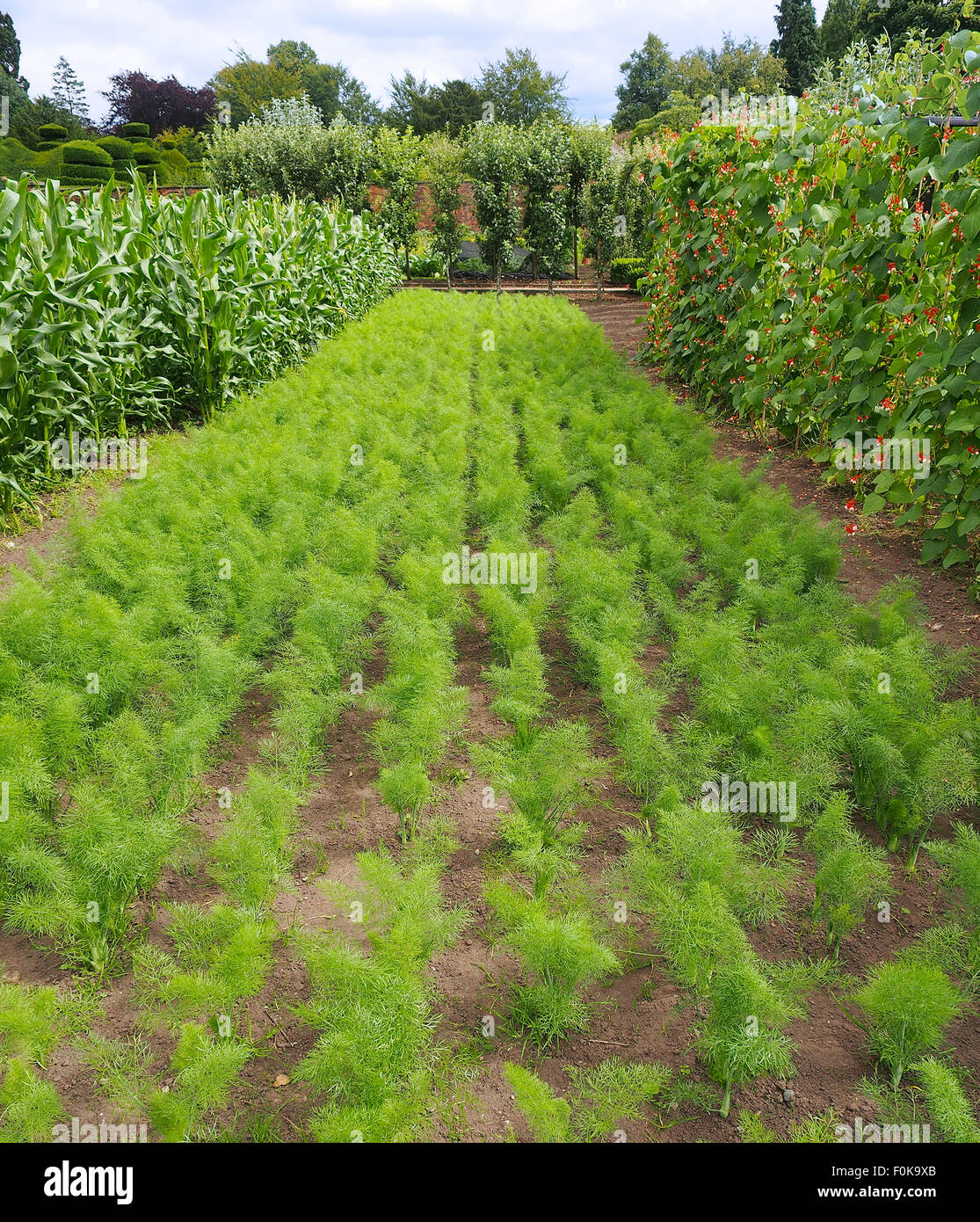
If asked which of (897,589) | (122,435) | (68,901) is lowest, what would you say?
(68,901)

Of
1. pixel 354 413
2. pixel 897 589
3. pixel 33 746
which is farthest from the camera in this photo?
pixel 354 413

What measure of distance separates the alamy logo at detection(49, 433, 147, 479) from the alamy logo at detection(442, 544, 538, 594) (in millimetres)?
2877

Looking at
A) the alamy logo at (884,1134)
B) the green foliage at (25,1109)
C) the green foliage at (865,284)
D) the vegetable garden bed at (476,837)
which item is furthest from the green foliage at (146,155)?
the alamy logo at (884,1134)

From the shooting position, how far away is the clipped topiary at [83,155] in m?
35.9

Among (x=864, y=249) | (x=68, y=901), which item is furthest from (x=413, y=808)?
(x=864, y=249)

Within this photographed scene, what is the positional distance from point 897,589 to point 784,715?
5.18 feet

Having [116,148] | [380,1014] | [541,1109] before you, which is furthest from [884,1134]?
[116,148]

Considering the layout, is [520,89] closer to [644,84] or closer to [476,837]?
[644,84]

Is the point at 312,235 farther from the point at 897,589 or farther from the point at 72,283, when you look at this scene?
the point at 897,589

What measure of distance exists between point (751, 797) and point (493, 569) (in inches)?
88.3

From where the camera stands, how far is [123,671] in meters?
3.46

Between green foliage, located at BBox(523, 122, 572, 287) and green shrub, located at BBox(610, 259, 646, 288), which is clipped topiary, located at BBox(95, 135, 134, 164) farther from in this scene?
green shrub, located at BBox(610, 259, 646, 288)

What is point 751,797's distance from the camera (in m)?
2.97

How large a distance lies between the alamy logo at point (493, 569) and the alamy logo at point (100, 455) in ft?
9.44
